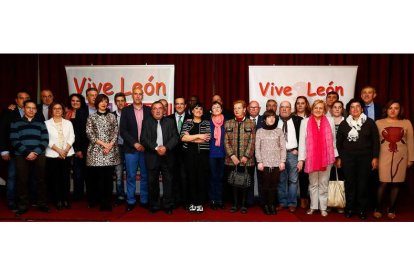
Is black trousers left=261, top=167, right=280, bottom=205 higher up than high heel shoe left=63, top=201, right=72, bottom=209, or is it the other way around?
black trousers left=261, top=167, right=280, bottom=205

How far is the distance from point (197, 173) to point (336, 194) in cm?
177

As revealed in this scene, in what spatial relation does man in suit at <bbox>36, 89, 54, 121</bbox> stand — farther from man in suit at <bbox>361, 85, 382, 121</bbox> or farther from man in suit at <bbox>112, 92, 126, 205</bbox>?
man in suit at <bbox>361, 85, 382, 121</bbox>

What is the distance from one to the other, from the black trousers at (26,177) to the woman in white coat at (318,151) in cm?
325

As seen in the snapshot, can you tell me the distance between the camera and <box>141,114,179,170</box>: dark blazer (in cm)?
437

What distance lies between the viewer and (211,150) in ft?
14.9

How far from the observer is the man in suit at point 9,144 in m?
4.56

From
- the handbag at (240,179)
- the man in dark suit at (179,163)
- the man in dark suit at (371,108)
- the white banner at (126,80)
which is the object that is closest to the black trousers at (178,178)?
the man in dark suit at (179,163)

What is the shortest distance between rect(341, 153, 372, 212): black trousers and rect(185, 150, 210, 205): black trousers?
169 cm

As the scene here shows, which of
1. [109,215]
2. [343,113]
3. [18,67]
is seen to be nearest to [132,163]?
[109,215]

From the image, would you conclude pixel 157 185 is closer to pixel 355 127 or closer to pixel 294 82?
pixel 355 127

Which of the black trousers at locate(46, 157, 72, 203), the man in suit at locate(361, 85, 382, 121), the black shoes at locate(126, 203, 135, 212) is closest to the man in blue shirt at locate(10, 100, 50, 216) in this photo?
the black trousers at locate(46, 157, 72, 203)

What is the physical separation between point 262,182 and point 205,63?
2478 mm

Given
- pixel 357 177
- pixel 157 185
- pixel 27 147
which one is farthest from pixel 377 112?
pixel 27 147

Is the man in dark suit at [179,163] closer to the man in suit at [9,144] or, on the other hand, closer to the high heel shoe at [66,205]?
the high heel shoe at [66,205]
